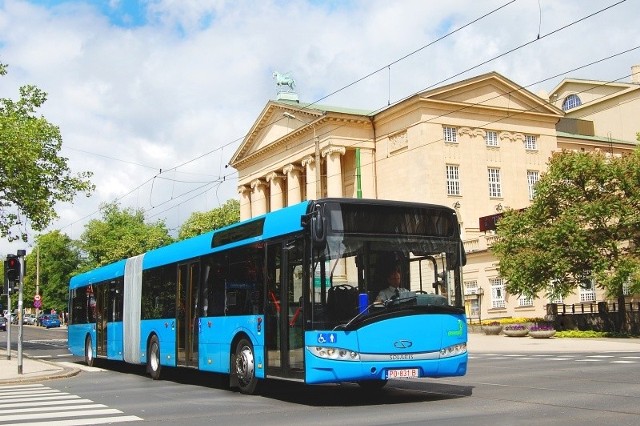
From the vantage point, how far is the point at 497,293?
52.4 metres

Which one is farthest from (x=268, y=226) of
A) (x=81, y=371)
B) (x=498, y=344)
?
(x=498, y=344)

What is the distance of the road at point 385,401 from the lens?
10.6 metres

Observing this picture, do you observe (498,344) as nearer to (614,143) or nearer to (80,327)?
(80,327)

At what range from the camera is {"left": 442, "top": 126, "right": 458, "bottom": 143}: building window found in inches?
2616

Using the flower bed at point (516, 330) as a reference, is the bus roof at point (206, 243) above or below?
above

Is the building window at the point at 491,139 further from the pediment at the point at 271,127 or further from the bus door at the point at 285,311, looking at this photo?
the bus door at the point at 285,311

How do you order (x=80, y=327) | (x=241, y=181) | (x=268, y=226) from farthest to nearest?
(x=241, y=181) < (x=80, y=327) < (x=268, y=226)

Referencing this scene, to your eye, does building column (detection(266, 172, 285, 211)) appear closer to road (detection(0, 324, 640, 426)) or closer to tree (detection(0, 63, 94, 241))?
tree (detection(0, 63, 94, 241))

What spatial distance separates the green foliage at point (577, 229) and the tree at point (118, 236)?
60.5 metres

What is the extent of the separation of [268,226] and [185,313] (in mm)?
4704

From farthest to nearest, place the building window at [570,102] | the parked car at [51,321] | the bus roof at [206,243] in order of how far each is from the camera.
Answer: the parked car at [51,321] < the building window at [570,102] < the bus roof at [206,243]

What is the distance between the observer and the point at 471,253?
53781 mm

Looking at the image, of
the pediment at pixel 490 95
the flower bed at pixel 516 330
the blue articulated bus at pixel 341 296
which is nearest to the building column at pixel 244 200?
the pediment at pixel 490 95

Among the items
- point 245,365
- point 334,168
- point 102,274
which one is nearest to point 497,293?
point 334,168
